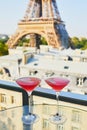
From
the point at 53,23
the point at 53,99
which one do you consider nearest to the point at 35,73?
the point at 53,99

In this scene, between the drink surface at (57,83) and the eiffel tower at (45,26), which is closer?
the drink surface at (57,83)

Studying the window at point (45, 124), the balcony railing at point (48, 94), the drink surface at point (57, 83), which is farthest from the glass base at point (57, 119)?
the drink surface at point (57, 83)

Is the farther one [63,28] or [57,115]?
[63,28]

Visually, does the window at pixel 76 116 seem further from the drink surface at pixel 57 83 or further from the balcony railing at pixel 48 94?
the drink surface at pixel 57 83

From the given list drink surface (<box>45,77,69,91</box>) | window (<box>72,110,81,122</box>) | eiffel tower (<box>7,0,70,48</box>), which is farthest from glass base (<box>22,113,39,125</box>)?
eiffel tower (<box>7,0,70,48</box>)

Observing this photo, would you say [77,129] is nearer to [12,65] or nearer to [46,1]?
[12,65]

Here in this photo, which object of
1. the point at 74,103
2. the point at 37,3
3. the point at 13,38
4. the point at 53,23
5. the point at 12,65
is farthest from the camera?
the point at 37,3
